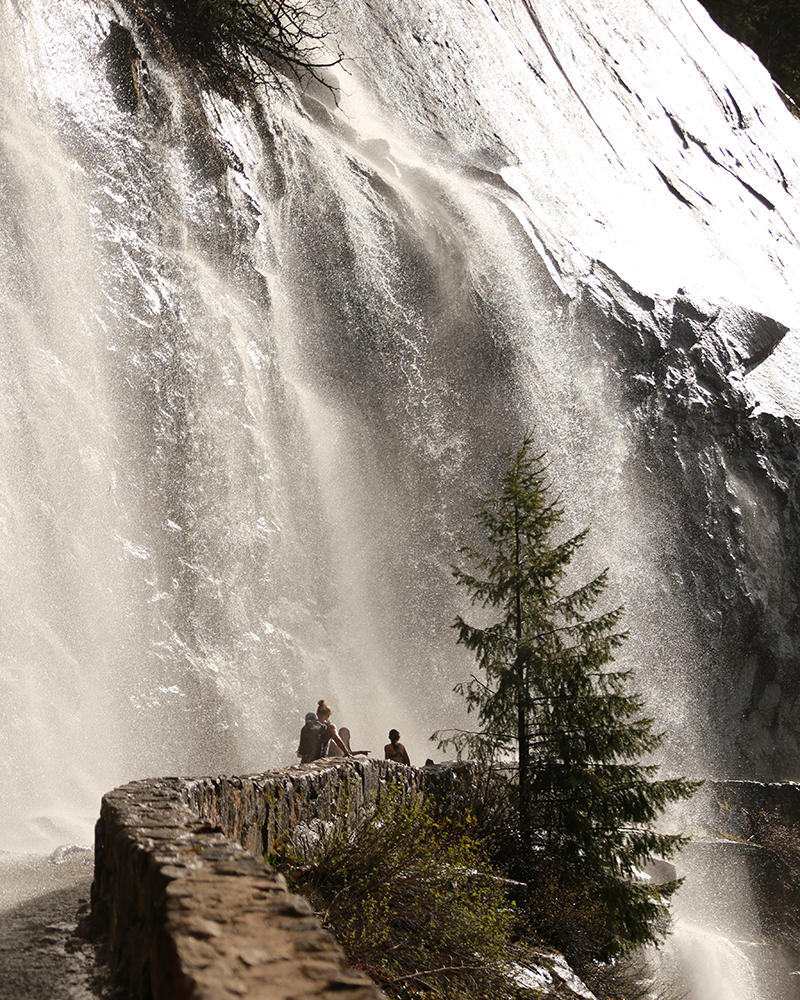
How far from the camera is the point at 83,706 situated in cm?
1215

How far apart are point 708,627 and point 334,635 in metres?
9.95

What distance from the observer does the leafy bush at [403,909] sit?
535cm

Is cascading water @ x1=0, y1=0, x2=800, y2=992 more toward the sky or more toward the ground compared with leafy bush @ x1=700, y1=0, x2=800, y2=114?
more toward the ground

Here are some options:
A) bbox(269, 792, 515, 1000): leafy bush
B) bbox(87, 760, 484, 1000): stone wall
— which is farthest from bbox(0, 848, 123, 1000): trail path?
bbox(269, 792, 515, 1000): leafy bush

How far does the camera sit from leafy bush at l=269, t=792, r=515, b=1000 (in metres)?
5.35

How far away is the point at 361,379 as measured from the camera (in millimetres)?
19500

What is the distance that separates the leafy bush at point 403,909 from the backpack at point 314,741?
337 cm

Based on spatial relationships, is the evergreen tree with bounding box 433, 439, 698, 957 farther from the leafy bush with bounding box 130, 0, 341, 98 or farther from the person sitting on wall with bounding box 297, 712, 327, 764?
the leafy bush with bounding box 130, 0, 341, 98

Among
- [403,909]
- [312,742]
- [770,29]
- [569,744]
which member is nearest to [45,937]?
[403,909]

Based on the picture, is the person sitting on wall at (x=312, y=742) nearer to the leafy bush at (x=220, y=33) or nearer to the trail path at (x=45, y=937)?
the trail path at (x=45, y=937)

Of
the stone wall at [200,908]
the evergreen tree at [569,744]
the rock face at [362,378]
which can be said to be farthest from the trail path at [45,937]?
the evergreen tree at [569,744]

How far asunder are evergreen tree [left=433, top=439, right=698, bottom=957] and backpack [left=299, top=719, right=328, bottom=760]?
1.58 meters

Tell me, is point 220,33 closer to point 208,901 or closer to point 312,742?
point 312,742

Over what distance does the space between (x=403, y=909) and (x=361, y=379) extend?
14.7 metres
